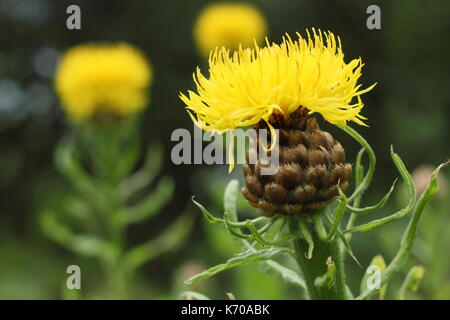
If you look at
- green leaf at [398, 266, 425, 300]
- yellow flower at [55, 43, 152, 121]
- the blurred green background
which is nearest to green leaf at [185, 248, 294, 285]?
green leaf at [398, 266, 425, 300]

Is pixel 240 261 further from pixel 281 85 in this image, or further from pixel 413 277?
pixel 413 277

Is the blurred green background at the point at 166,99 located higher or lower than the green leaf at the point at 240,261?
higher

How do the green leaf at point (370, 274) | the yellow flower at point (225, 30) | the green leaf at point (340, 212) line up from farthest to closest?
the yellow flower at point (225, 30)
the green leaf at point (370, 274)
the green leaf at point (340, 212)

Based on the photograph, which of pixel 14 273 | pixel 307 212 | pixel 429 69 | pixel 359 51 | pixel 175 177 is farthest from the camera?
pixel 175 177

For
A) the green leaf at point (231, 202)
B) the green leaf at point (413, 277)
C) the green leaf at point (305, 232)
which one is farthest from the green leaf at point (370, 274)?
the green leaf at point (231, 202)

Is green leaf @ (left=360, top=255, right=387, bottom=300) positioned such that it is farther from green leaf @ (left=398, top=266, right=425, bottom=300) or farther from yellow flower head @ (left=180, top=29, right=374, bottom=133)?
yellow flower head @ (left=180, top=29, right=374, bottom=133)

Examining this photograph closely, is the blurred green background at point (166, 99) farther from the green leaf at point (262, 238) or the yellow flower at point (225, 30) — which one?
the green leaf at point (262, 238)
